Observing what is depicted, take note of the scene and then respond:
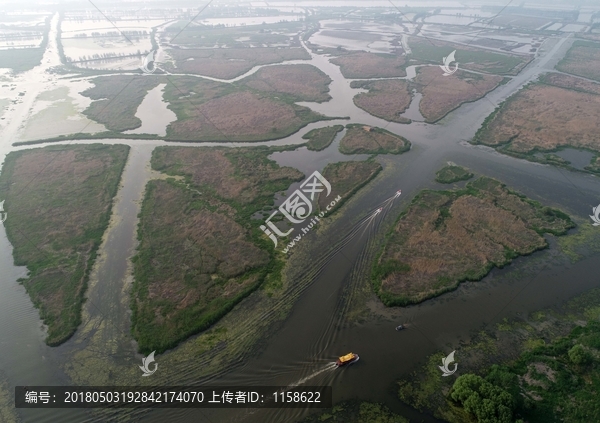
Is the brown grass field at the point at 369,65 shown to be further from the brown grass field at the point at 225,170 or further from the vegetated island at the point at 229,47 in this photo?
the brown grass field at the point at 225,170

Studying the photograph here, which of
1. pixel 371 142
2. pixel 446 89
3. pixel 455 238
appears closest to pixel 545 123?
pixel 446 89

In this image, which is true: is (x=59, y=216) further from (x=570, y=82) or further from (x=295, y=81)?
(x=570, y=82)

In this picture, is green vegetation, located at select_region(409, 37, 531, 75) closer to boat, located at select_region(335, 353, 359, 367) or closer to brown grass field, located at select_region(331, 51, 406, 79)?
brown grass field, located at select_region(331, 51, 406, 79)

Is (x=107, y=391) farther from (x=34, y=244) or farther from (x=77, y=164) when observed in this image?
(x=77, y=164)

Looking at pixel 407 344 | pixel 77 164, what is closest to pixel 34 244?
pixel 77 164

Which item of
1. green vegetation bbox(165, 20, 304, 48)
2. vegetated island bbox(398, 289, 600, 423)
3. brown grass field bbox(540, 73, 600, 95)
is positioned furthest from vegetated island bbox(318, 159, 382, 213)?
green vegetation bbox(165, 20, 304, 48)
